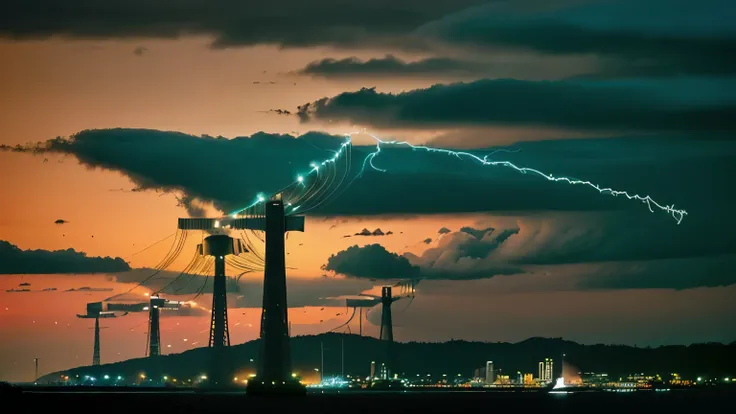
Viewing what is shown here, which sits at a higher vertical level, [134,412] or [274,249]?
[274,249]

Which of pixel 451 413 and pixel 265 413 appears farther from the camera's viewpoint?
pixel 451 413

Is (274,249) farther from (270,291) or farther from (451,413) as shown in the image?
(451,413)

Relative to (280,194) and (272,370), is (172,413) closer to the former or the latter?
(272,370)

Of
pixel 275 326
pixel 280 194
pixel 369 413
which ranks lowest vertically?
pixel 369 413

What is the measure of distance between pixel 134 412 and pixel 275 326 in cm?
2279

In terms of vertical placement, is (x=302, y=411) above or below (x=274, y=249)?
below

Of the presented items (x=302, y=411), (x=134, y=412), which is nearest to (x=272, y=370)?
(x=302, y=411)

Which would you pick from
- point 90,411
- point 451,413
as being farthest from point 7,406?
point 451,413

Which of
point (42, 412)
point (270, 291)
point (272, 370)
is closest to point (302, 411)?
point (272, 370)

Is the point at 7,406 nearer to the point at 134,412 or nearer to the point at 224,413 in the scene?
the point at 134,412

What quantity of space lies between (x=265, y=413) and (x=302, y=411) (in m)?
12.5

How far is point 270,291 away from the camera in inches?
7392

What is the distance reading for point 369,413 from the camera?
196 metres

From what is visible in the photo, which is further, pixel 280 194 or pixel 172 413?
pixel 280 194
